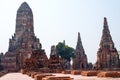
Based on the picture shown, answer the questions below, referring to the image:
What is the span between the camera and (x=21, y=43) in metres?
78.3

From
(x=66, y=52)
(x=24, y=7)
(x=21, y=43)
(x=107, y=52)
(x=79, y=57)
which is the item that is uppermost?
(x=24, y=7)

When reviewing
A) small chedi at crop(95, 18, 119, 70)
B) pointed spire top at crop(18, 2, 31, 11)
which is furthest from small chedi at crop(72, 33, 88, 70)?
pointed spire top at crop(18, 2, 31, 11)

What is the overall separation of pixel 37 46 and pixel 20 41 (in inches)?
270

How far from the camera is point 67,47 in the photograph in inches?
3617

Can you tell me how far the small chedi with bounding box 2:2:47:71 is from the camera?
7506 cm

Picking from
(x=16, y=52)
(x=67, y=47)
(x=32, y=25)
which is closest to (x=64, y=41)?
(x=67, y=47)

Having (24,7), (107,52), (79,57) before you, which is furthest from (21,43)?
(107,52)

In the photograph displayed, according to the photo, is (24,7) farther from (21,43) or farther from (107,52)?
(107,52)

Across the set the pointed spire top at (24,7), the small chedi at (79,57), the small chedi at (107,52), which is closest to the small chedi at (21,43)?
the pointed spire top at (24,7)

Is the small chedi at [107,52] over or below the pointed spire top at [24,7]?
below

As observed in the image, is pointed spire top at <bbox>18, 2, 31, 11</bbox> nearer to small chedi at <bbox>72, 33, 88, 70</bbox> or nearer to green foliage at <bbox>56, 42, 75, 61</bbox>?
green foliage at <bbox>56, 42, 75, 61</bbox>

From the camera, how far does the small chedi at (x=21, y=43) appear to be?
75062 millimetres

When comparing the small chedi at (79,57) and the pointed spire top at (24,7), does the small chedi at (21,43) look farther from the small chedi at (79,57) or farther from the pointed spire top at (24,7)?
the small chedi at (79,57)

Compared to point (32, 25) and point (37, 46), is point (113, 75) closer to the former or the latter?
point (37, 46)
